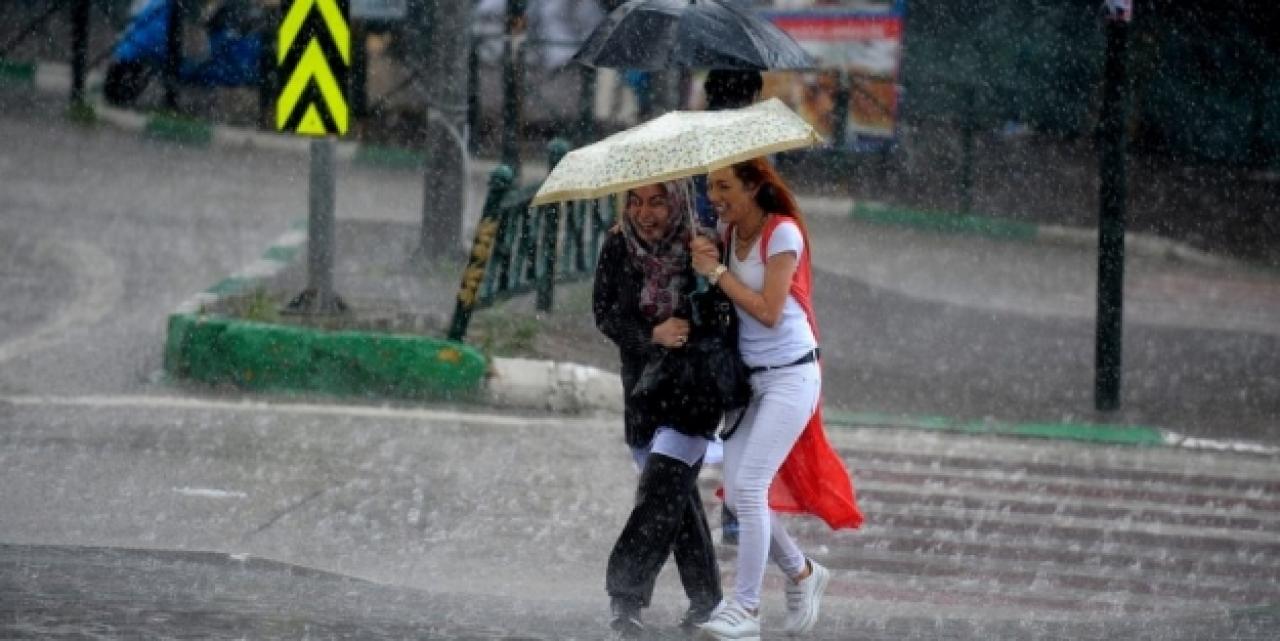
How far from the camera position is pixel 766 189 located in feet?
23.1

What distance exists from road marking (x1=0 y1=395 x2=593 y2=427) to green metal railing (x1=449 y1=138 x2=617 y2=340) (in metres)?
0.71

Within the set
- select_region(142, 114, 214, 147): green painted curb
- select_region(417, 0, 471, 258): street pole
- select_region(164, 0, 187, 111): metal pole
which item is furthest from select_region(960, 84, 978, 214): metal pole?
select_region(164, 0, 187, 111): metal pole

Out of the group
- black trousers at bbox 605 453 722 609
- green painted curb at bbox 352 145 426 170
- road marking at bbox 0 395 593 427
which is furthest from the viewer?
green painted curb at bbox 352 145 426 170

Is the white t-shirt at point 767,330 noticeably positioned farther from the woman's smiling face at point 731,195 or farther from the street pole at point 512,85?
the street pole at point 512,85

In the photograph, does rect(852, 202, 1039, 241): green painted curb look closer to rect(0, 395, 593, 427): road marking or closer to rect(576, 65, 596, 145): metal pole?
rect(576, 65, 596, 145): metal pole

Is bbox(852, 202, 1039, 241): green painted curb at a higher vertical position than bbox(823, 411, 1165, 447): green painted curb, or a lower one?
lower

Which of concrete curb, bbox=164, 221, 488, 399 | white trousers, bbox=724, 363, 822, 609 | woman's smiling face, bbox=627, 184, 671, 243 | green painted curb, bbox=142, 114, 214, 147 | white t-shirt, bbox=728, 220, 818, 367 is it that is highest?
woman's smiling face, bbox=627, 184, 671, 243

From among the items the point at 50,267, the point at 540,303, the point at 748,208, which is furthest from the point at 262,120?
the point at 748,208

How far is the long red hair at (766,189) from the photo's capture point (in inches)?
276

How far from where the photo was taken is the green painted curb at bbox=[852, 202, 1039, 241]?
19047mm

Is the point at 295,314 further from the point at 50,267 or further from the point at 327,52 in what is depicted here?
the point at 50,267

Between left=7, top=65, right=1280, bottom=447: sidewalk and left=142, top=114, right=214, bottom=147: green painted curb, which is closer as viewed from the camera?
left=7, top=65, right=1280, bottom=447: sidewalk

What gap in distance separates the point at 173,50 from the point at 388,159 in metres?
2.49

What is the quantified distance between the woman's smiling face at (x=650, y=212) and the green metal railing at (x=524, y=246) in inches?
175
